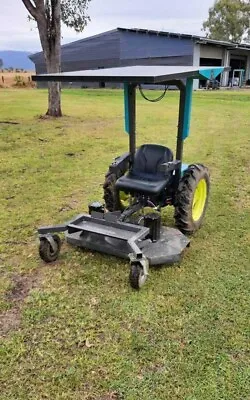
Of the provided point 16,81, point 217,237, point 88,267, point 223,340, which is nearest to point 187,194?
point 217,237

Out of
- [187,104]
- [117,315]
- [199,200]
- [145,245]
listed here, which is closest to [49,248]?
[145,245]

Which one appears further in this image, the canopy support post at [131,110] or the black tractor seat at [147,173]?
the canopy support post at [131,110]

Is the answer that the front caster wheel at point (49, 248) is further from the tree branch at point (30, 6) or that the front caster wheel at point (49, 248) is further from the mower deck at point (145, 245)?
the tree branch at point (30, 6)

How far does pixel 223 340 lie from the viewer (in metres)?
2.29

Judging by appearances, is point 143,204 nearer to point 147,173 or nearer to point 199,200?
point 147,173

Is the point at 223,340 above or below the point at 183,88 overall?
below

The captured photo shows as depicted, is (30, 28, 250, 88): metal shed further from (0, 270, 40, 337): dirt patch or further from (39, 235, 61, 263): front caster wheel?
(0, 270, 40, 337): dirt patch

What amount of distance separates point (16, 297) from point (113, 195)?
1.40m

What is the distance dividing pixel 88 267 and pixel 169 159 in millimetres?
1225

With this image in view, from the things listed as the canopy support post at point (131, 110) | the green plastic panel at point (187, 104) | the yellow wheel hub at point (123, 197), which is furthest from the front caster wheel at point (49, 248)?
the green plastic panel at point (187, 104)

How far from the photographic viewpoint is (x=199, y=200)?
12.7 ft

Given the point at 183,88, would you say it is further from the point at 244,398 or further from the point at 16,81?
the point at 16,81

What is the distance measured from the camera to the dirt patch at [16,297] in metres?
2.44

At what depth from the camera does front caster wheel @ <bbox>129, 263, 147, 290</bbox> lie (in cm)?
269
